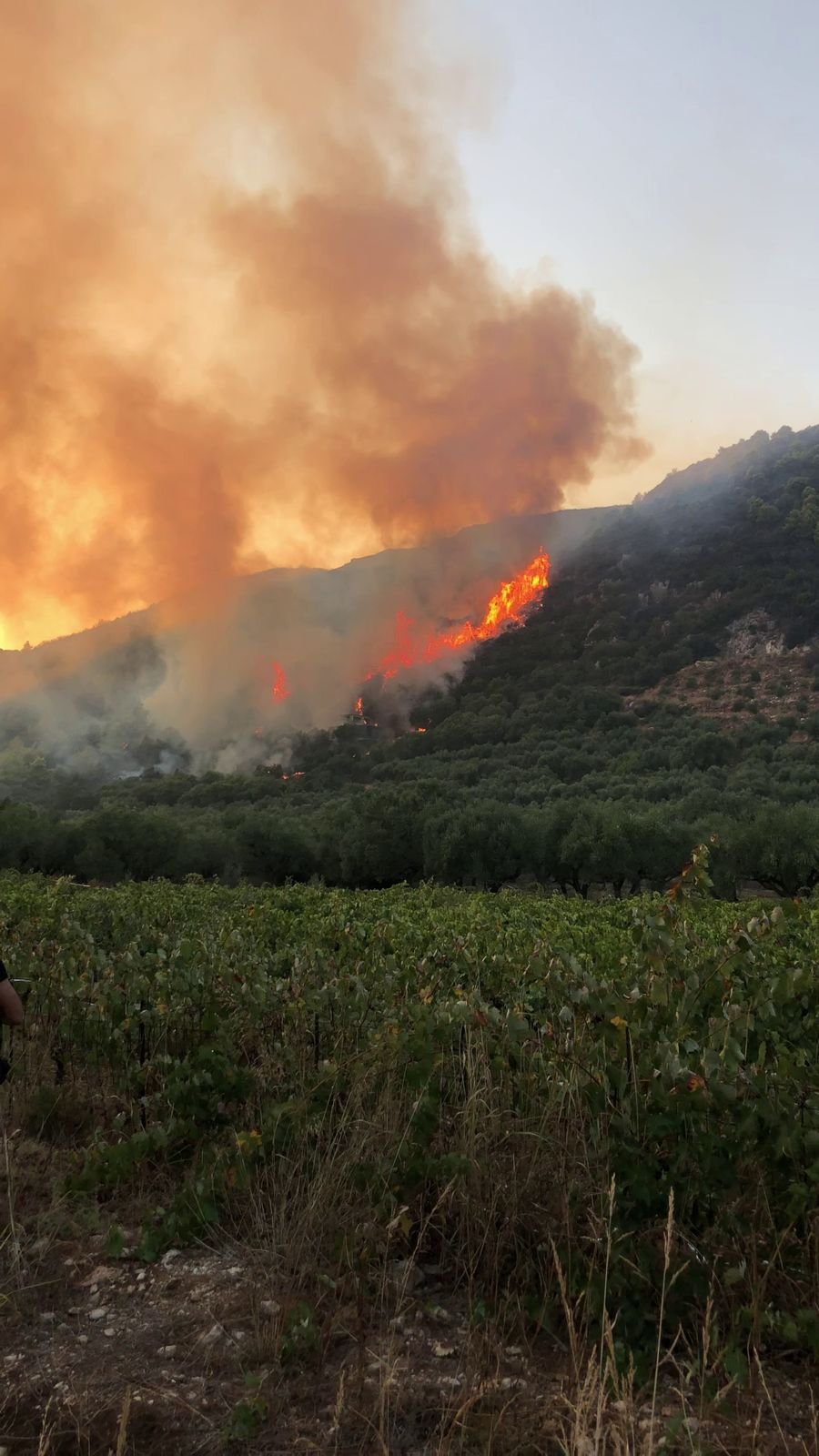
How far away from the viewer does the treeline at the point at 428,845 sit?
5481 centimetres

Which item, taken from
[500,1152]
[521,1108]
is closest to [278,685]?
[521,1108]

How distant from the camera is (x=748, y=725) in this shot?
4075 inches

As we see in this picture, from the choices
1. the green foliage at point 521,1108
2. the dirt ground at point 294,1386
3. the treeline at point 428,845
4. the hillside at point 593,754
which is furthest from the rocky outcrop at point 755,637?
the dirt ground at point 294,1386

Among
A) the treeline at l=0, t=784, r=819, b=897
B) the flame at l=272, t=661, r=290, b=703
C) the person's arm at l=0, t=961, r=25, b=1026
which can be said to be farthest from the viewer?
the flame at l=272, t=661, r=290, b=703

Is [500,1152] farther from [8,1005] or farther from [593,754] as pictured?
[593,754]

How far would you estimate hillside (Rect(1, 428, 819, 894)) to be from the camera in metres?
60.5

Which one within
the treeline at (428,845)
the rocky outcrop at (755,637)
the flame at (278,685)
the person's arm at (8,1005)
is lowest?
the treeline at (428,845)

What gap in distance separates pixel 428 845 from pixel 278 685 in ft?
371

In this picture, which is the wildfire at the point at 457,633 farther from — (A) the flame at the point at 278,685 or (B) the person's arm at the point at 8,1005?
(B) the person's arm at the point at 8,1005

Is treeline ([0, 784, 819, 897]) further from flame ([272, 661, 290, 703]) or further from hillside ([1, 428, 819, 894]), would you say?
flame ([272, 661, 290, 703])

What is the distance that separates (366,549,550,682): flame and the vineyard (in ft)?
540

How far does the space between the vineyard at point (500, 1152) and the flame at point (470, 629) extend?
165 meters

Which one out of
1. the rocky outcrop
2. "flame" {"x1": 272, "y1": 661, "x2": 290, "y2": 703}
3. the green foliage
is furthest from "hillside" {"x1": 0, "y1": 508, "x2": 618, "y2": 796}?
the green foliage

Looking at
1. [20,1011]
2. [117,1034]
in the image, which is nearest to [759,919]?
[20,1011]
